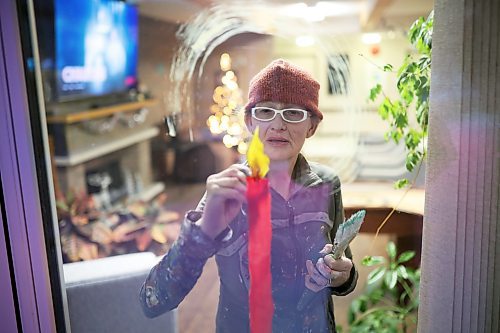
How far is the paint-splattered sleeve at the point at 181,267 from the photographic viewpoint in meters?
0.73

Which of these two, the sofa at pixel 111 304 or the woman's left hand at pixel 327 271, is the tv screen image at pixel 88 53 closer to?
the sofa at pixel 111 304

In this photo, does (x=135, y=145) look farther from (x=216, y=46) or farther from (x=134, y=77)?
(x=216, y=46)

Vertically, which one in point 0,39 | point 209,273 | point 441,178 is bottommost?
point 209,273

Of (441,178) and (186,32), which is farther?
(186,32)

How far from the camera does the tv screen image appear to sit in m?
1.91

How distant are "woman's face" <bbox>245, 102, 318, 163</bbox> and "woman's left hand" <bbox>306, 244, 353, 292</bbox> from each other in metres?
0.18

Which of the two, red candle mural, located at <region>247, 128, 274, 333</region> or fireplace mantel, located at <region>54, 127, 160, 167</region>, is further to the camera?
fireplace mantel, located at <region>54, 127, 160, 167</region>

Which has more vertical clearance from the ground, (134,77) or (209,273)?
(134,77)

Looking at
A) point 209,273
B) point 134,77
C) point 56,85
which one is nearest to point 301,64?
point 209,273

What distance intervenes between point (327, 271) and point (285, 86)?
330 millimetres

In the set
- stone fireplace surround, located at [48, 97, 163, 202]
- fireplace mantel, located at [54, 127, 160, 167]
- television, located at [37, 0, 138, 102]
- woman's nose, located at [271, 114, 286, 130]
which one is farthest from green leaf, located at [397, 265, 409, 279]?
fireplace mantel, located at [54, 127, 160, 167]

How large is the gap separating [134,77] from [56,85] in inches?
14.9

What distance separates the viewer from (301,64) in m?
0.75

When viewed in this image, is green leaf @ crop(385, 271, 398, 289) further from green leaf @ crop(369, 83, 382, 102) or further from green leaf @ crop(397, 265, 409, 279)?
green leaf @ crop(369, 83, 382, 102)
